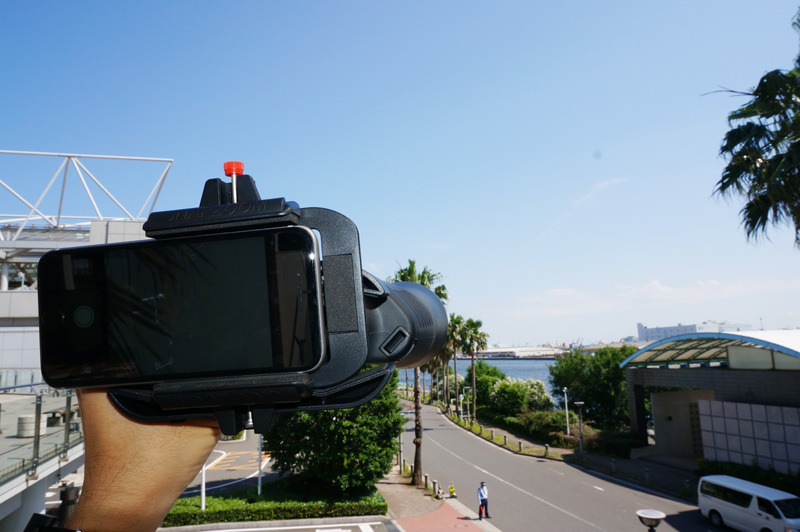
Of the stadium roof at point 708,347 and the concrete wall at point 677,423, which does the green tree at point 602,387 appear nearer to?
the concrete wall at point 677,423

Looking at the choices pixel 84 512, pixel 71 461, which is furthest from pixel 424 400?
pixel 84 512

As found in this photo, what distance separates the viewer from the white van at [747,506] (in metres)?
15.8

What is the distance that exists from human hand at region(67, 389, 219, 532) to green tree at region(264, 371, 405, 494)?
18.5 m

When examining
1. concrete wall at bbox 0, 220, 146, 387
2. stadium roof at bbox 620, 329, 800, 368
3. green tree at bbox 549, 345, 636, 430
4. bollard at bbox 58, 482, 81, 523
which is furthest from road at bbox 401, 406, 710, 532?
concrete wall at bbox 0, 220, 146, 387

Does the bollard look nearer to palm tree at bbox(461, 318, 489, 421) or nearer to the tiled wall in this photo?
the tiled wall

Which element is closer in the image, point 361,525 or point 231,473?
point 361,525

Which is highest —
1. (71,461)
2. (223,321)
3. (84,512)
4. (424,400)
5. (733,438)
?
(223,321)

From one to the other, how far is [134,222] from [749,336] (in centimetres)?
2991

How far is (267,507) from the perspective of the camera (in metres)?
18.5

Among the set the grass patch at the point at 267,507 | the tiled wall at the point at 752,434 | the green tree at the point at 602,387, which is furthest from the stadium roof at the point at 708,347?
the grass patch at the point at 267,507

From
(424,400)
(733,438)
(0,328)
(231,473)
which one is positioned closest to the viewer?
(0,328)

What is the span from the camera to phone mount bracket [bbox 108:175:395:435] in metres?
1.52

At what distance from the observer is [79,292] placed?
1.66 m

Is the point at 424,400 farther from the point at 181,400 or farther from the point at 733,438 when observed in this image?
the point at 181,400
